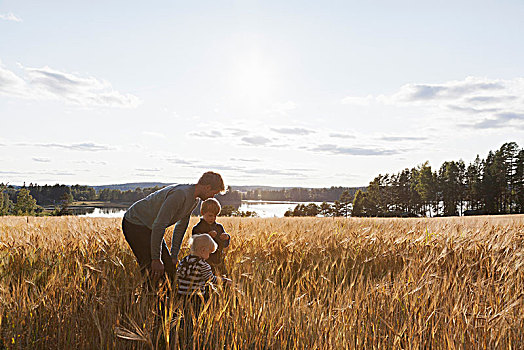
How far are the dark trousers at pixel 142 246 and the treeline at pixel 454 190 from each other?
243 feet

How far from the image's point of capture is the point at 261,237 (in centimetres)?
548

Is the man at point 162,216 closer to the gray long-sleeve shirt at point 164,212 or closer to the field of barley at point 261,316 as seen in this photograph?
the gray long-sleeve shirt at point 164,212

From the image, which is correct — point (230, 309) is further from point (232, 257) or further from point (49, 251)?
point (49, 251)

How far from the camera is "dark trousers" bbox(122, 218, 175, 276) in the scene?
3910 millimetres

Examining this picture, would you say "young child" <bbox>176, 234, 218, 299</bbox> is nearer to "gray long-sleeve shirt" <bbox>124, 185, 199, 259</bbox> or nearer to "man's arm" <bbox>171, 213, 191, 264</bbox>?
"gray long-sleeve shirt" <bbox>124, 185, 199, 259</bbox>

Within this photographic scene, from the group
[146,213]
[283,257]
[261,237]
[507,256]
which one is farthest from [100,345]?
[507,256]

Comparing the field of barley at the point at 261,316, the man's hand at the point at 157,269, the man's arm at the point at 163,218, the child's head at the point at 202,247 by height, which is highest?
the man's arm at the point at 163,218

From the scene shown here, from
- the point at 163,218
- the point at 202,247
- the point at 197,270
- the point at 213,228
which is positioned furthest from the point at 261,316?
the point at 213,228

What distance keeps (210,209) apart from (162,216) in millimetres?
1163

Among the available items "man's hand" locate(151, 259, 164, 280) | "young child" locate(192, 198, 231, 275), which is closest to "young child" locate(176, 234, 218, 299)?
"man's hand" locate(151, 259, 164, 280)

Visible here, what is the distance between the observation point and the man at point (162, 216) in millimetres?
3658

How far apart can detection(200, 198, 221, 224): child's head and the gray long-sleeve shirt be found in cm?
59

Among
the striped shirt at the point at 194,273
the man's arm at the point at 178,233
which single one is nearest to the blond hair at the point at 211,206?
the man's arm at the point at 178,233

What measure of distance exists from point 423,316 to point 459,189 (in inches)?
3178
